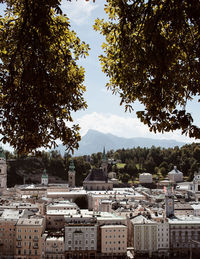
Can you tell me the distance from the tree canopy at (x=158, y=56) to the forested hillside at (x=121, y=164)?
7161 cm

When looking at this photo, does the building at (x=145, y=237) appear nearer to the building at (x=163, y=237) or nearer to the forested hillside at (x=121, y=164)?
the building at (x=163, y=237)

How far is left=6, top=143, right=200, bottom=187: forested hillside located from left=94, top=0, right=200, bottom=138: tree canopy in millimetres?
71606

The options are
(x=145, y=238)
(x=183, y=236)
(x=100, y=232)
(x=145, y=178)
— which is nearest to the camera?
(x=100, y=232)

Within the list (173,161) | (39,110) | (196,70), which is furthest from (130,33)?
(173,161)

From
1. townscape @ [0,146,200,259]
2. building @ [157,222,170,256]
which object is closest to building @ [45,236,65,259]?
townscape @ [0,146,200,259]

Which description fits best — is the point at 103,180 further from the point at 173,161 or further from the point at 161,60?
the point at 161,60

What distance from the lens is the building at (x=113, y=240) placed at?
3556cm

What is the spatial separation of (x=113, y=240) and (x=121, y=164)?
6168cm

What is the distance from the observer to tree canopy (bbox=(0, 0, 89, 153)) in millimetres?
6004

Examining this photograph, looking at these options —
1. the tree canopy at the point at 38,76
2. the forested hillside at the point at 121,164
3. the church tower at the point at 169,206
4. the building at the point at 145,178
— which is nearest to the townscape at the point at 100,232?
the church tower at the point at 169,206

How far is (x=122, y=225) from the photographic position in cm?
3681

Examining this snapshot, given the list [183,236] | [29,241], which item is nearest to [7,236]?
[29,241]

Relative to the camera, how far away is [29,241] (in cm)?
3403

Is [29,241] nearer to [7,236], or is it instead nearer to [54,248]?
[54,248]
